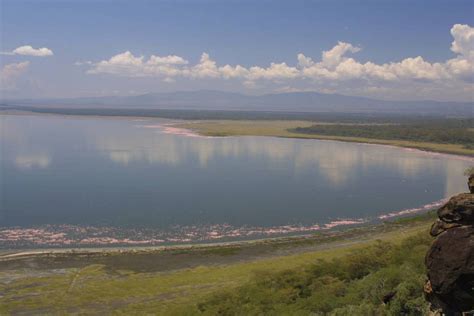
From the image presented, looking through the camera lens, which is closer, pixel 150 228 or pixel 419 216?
pixel 150 228

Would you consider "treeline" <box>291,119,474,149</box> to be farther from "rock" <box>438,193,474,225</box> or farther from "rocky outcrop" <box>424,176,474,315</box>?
"rocky outcrop" <box>424,176,474,315</box>

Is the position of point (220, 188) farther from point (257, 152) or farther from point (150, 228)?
point (257, 152)

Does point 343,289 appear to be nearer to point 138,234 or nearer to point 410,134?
point 138,234

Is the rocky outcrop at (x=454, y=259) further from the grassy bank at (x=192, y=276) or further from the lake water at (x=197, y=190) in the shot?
the lake water at (x=197, y=190)

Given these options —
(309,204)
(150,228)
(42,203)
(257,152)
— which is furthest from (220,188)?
(257,152)

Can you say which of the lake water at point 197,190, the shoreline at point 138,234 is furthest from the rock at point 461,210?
the lake water at point 197,190

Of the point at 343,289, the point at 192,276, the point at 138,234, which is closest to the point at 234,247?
the point at 192,276

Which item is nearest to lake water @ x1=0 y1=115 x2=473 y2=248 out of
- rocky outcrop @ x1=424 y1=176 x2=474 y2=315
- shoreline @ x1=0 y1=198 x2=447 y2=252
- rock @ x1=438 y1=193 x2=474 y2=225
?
shoreline @ x1=0 y1=198 x2=447 y2=252
